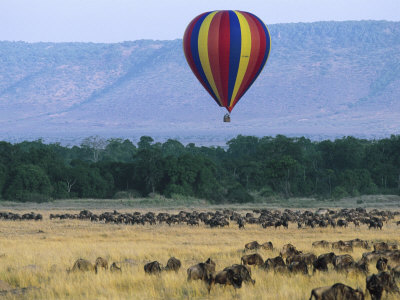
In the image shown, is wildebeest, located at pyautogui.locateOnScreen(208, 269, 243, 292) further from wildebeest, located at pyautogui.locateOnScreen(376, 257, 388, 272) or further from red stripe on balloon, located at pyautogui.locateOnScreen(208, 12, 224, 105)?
red stripe on balloon, located at pyautogui.locateOnScreen(208, 12, 224, 105)

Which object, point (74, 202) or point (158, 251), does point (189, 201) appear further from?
point (158, 251)

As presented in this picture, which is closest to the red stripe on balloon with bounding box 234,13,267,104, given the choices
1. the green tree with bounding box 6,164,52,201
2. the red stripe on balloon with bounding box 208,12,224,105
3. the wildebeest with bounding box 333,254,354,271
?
the red stripe on balloon with bounding box 208,12,224,105

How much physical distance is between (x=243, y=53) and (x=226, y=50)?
111 cm

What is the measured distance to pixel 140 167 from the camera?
3406 inches

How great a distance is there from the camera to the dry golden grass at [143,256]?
17.8m

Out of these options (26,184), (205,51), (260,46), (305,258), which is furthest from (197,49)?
(26,184)

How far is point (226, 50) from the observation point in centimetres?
4575

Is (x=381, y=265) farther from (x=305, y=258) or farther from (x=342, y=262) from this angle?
(x=305, y=258)

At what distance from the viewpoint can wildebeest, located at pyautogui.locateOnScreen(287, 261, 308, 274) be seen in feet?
65.2

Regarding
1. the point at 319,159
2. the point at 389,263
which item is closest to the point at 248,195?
the point at 319,159

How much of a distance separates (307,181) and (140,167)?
22974mm

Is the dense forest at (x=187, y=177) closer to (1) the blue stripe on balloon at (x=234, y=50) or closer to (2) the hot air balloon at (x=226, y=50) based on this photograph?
(2) the hot air balloon at (x=226, y=50)

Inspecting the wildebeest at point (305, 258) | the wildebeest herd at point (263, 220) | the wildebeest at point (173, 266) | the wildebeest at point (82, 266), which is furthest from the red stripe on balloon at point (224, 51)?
the wildebeest at point (82, 266)

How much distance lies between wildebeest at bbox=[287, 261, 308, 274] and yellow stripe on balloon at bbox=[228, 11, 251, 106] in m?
26.9
